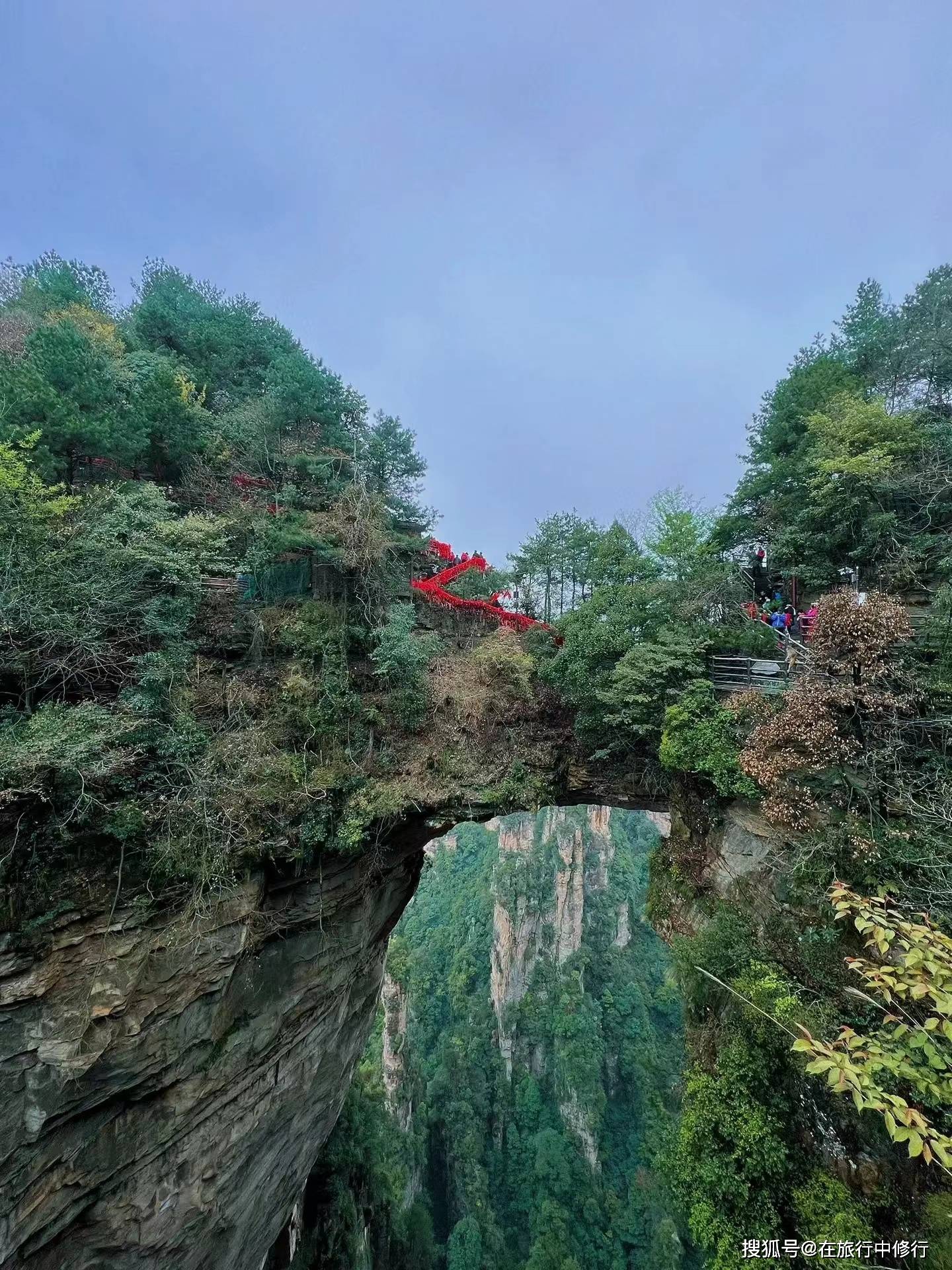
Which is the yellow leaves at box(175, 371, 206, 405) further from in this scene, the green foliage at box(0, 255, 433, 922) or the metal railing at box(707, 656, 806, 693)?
the metal railing at box(707, 656, 806, 693)

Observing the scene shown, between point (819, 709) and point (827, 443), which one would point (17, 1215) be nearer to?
point (819, 709)

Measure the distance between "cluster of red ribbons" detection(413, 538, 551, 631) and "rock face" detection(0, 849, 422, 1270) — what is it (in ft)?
18.5

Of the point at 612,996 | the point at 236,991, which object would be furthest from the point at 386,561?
the point at 612,996

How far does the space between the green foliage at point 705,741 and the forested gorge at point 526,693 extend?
0.05 metres

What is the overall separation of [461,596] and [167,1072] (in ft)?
31.6

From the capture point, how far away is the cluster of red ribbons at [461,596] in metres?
10.9

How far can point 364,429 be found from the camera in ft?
38.4

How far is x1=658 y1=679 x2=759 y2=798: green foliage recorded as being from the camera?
6582 millimetres

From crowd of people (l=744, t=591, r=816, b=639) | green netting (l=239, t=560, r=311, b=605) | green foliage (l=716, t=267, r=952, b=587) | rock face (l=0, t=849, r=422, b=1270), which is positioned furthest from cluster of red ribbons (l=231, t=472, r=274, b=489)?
green foliage (l=716, t=267, r=952, b=587)

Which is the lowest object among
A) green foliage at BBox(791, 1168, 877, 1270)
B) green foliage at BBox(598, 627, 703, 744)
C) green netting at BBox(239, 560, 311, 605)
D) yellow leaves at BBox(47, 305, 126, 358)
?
green foliage at BBox(791, 1168, 877, 1270)

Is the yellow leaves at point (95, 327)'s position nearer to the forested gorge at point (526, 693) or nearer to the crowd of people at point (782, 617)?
the forested gorge at point (526, 693)

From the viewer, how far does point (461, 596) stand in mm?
12203

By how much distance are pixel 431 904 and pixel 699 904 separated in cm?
4727

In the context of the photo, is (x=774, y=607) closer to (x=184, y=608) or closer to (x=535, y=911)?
(x=184, y=608)
